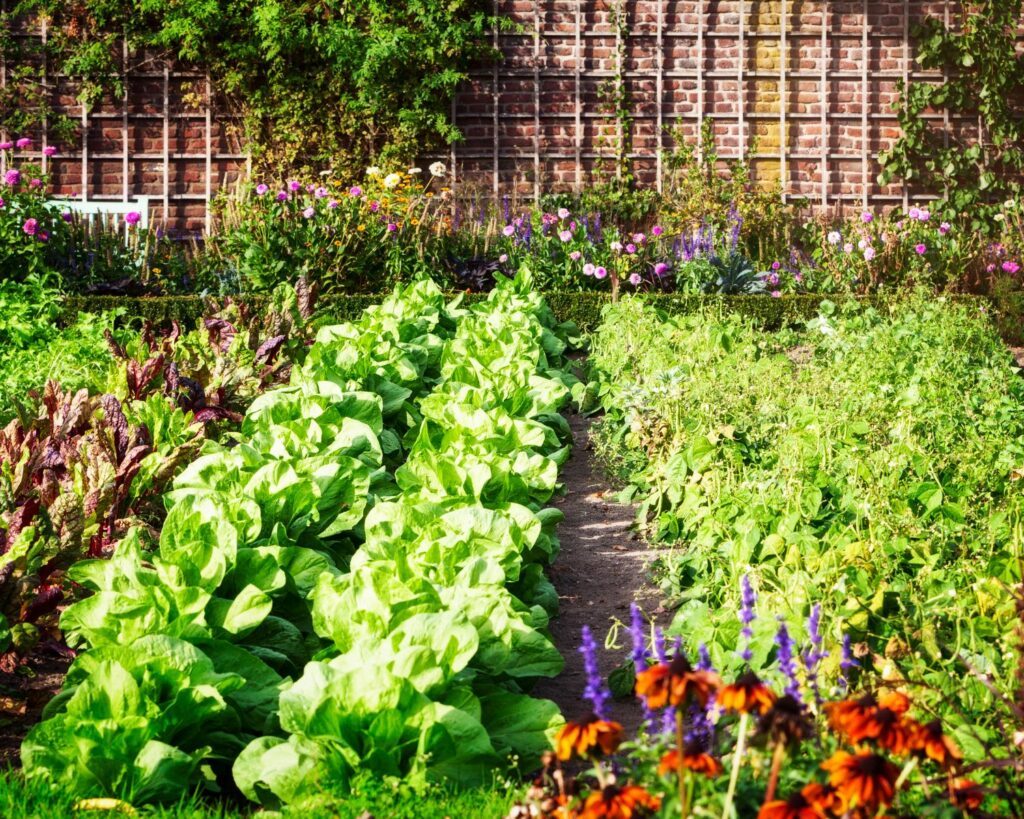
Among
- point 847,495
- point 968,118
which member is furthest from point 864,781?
point 968,118

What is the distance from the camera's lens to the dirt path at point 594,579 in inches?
118

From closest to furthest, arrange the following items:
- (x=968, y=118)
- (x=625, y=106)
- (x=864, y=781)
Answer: (x=864, y=781) < (x=625, y=106) < (x=968, y=118)

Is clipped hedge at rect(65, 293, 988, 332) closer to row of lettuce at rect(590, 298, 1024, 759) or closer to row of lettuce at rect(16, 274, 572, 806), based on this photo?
row of lettuce at rect(590, 298, 1024, 759)

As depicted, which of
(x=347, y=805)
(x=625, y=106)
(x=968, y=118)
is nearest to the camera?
(x=347, y=805)

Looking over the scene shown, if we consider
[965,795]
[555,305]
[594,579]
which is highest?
[555,305]

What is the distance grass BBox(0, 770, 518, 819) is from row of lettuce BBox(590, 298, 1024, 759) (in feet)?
2.06

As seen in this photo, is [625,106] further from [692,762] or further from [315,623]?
[692,762]

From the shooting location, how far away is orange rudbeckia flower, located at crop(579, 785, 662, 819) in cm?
142

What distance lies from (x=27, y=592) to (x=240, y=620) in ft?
1.87

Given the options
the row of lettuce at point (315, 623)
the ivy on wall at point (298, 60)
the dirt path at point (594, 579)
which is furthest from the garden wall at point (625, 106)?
the row of lettuce at point (315, 623)

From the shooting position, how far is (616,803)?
143 cm

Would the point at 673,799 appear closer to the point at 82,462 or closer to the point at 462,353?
the point at 82,462

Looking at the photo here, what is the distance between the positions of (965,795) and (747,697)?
0.36 m

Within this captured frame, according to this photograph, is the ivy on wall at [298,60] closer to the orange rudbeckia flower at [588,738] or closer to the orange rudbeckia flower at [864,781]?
the orange rudbeckia flower at [588,738]
